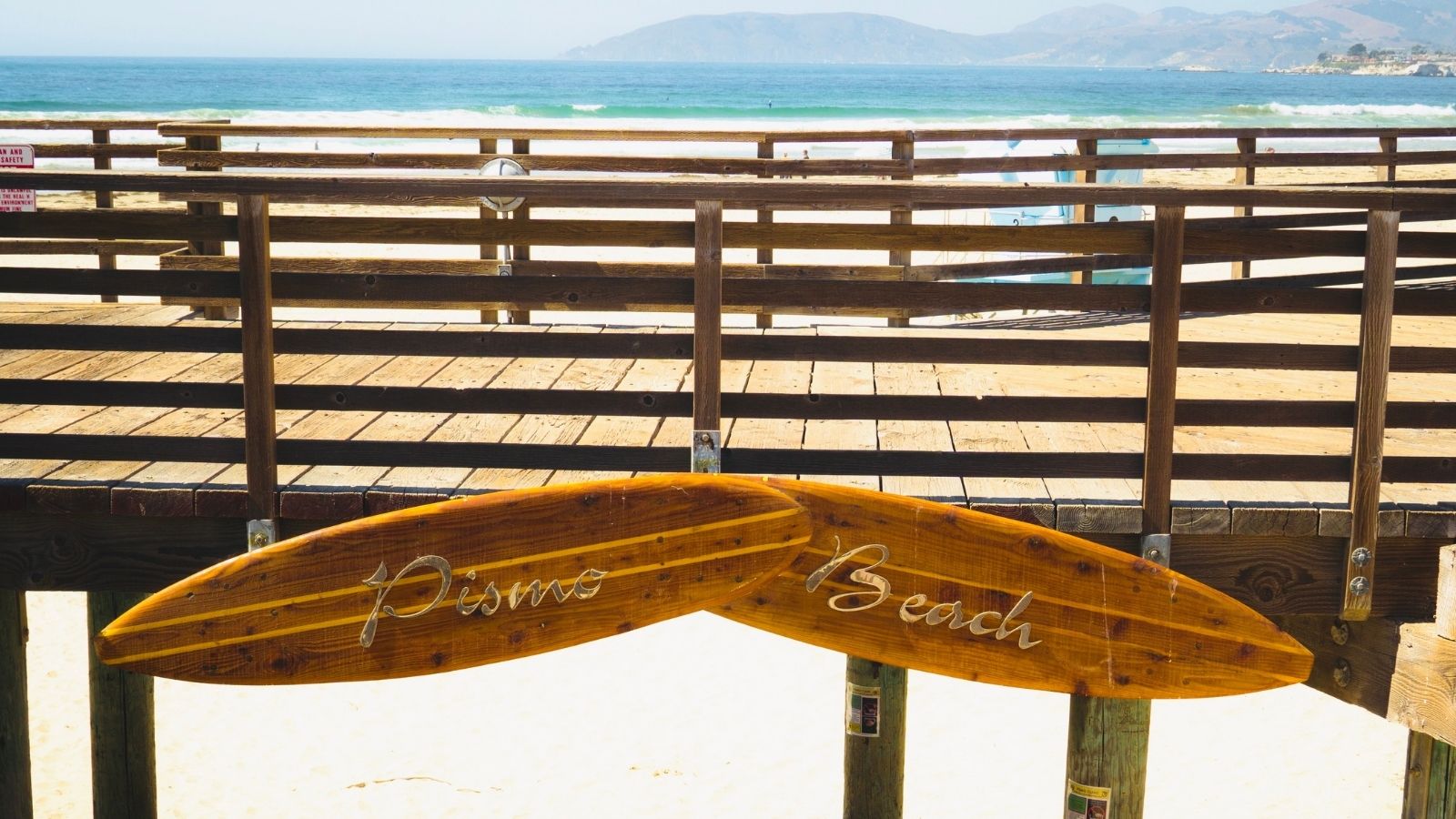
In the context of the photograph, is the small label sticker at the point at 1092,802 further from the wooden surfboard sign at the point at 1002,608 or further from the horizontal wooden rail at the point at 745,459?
the horizontal wooden rail at the point at 745,459

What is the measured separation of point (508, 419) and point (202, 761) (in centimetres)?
437

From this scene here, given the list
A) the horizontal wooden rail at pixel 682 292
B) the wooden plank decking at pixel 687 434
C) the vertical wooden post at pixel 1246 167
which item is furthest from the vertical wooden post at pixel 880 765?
the vertical wooden post at pixel 1246 167

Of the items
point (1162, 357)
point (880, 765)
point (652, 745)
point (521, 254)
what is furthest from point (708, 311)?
point (652, 745)

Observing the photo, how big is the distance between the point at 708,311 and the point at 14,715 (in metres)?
3.16

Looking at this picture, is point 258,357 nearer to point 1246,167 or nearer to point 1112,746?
point 1112,746

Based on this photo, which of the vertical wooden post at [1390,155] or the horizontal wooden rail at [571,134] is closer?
the horizontal wooden rail at [571,134]

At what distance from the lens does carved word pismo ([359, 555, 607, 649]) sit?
3.41 meters

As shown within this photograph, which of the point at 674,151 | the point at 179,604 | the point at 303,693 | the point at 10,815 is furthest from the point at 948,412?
the point at 674,151

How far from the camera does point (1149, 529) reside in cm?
400

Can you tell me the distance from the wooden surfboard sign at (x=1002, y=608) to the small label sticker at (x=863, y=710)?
1.54 m

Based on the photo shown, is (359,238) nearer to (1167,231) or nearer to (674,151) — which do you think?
(1167,231)

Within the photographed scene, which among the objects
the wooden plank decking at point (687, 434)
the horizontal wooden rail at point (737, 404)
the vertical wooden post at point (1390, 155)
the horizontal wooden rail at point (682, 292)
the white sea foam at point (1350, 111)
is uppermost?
the white sea foam at point (1350, 111)

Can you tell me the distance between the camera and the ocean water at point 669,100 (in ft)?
172

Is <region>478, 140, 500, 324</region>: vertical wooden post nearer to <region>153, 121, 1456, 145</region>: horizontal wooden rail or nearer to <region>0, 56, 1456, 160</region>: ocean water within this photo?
<region>153, 121, 1456, 145</region>: horizontal wooden rail
